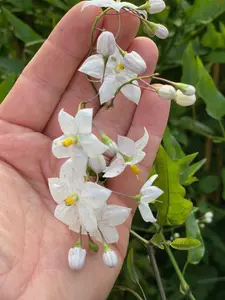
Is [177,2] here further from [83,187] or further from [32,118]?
[83,187]

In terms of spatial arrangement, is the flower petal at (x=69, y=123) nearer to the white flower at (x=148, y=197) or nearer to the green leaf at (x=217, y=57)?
the white flower at (x=148, y=197)

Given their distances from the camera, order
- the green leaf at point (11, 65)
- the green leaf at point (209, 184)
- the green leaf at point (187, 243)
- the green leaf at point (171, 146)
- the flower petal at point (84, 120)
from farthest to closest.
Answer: the green leaf at point (209, 184), the green leaf at point (11, 65), the green leaf at point (171, 146), the green leaf at point (187, 243), the flower petal at point (84, 120)

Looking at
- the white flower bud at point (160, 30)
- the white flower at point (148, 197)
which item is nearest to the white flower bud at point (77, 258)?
the white flower at point (148, 197)

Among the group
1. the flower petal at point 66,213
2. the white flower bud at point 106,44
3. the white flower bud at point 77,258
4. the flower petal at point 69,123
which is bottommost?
the white flower bud at point 77,258

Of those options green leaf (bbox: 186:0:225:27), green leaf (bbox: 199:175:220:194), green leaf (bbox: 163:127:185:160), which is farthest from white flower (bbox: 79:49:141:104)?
green leaf (bbox: 199:175:220:194)

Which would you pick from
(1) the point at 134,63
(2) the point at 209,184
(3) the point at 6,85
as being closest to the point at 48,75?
(3) the point at 6,85

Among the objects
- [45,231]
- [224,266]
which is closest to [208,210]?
[224,266]

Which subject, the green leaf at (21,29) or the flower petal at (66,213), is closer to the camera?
the flower petal at (66,213)

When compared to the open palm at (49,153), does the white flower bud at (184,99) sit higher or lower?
higher

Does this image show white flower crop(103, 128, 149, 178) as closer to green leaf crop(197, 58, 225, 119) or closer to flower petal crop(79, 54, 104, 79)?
flower petal crop(79, 54, 104, 79)
